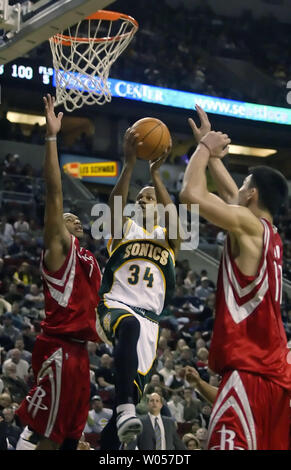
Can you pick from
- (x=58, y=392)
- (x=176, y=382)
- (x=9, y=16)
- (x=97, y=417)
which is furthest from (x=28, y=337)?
(x=58, y=392)

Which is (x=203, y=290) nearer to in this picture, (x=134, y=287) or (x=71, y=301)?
(x=134, y=287)

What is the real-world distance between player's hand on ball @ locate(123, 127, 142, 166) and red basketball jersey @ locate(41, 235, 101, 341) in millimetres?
675

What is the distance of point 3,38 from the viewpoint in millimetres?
6645

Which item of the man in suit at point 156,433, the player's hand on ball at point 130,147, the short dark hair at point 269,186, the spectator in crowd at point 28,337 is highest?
the player's hand on ball at point 130,147

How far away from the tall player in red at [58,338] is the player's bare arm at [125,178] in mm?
328

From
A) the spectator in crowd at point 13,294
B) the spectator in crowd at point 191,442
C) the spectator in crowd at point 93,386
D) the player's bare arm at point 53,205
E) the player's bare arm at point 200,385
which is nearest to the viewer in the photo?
the player's bare arm at point 200,385

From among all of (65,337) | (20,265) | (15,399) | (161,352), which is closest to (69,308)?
(65,337)

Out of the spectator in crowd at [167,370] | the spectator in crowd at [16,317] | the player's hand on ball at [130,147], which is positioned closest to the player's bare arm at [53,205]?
the player's hand on ball at [130,147]

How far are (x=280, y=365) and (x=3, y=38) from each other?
379 centimetres

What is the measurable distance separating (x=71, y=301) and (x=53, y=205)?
0.67 meters

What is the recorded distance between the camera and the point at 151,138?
5.69 m

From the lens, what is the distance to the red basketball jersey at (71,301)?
550cm

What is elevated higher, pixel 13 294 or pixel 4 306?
pixel 13 294

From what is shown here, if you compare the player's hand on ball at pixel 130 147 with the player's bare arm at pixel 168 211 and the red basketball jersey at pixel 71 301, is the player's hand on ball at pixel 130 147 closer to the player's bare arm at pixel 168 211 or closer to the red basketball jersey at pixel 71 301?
the player's bare arm at pixel 168 211
